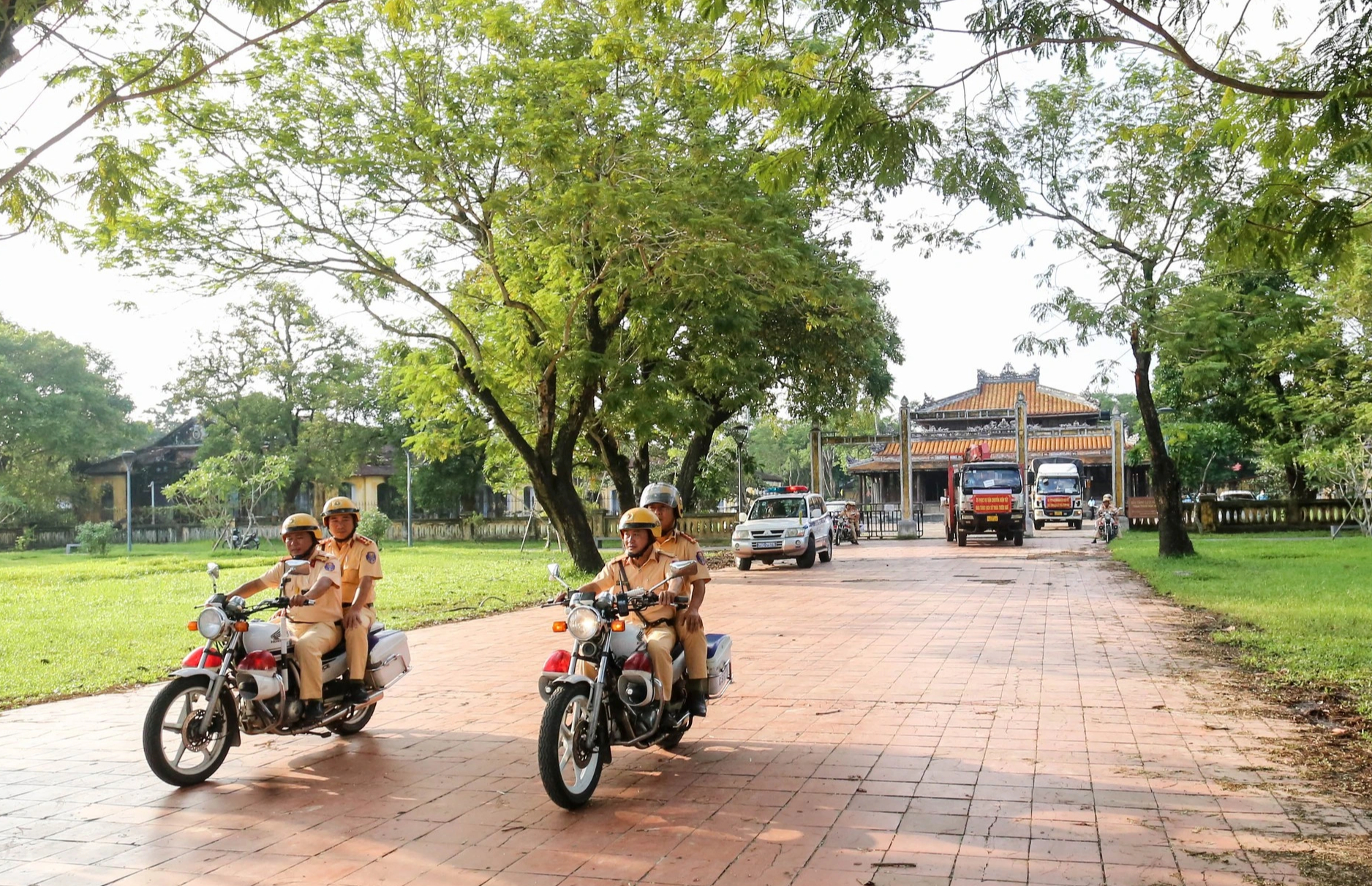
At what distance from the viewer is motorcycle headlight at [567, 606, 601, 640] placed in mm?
5562

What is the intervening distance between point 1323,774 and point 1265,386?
31936 millimetres

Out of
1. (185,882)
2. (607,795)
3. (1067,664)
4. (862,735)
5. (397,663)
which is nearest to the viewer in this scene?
(185,882)

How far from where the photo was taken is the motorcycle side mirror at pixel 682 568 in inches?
230

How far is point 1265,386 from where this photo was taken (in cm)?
3403

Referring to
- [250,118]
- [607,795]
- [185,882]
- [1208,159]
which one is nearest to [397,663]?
[607,795]

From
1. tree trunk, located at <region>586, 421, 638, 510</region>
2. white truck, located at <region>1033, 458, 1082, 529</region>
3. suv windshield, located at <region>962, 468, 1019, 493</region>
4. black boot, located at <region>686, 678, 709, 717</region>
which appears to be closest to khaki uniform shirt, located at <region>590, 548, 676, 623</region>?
black boot, located at <region>686, 678, 709, 717</region>

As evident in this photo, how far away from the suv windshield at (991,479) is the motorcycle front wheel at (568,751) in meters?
26.6

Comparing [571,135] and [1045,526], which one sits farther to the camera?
[1045,526]

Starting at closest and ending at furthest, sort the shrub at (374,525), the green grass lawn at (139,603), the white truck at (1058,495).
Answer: the green grass lawn at (139,603) < the shrub at (374,525) < the white truck at (1058,495)

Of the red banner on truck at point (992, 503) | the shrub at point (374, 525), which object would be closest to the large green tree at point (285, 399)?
the shrub at point (374, 525)

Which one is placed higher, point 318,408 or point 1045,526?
point 318,408

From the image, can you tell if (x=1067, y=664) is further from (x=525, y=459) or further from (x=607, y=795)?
(x=525, y=459)

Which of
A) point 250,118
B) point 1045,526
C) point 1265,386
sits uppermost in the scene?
point 250,118

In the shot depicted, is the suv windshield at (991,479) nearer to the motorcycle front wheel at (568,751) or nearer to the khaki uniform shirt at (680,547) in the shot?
the khaki uniform shirt at (680,547)
